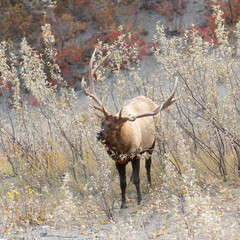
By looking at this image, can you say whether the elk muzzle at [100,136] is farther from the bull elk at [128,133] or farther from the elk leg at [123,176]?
the elk leg at [123,176]

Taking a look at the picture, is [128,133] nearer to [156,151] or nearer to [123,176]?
[156,151]

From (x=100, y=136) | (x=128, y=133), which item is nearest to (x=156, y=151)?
(x=128, y=133)

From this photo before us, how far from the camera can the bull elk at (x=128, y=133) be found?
545 centimetres

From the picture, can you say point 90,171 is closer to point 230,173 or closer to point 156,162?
point 156,162

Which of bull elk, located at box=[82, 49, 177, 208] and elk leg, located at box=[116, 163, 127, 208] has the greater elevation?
bull elk, located at box=[82, 49, 177, 208]

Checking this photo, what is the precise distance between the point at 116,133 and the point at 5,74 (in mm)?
2483

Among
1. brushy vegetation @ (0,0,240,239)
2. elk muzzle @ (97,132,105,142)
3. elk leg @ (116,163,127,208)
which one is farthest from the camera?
elk leg @ (116,163,127,208)

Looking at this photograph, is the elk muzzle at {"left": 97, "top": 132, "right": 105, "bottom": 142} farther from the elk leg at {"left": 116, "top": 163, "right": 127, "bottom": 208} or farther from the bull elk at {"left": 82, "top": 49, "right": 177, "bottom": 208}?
the elk leg at {"left": 116, "top": 163, "right": 127, "bottom": 208}

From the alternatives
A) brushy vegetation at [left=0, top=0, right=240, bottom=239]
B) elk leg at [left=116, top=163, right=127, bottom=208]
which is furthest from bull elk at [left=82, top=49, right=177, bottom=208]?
brushy vegetation at [left=0, top=0, right=240, bottom=239]

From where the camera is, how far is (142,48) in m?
17.2

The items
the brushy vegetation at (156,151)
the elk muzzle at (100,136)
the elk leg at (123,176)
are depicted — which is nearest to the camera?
the elk muzzle at (100,136)

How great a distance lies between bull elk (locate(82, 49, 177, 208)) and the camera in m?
5.45

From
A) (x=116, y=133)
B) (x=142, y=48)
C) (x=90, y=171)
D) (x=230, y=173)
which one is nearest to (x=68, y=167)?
(x=90, y=171)

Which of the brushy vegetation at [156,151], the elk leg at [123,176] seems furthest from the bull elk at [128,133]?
the brushy vegetation at [156,151]
